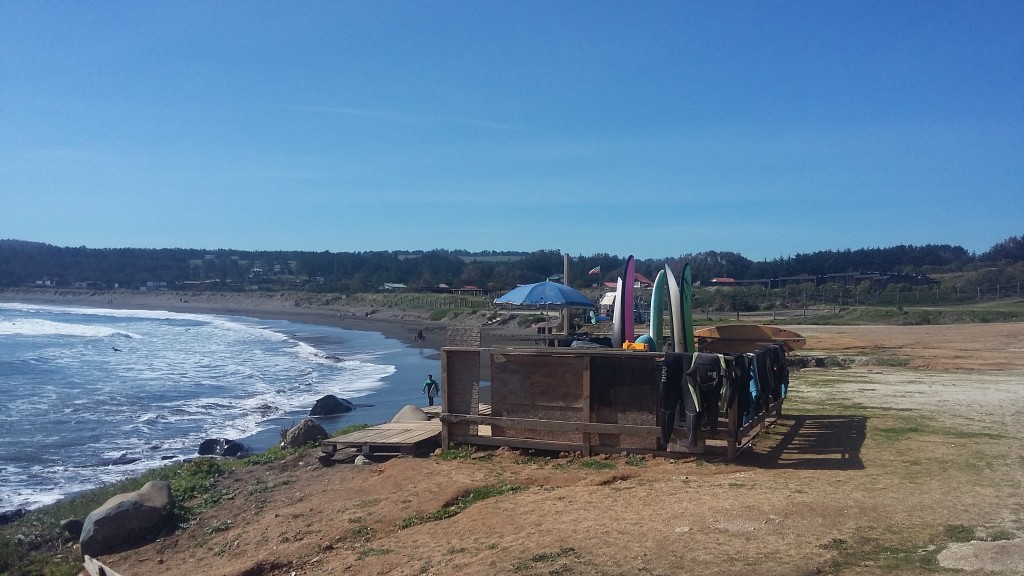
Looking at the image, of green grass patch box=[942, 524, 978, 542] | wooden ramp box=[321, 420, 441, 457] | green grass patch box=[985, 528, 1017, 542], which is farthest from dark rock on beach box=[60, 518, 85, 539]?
green grass patch box=[985, 528, 1017, 542]

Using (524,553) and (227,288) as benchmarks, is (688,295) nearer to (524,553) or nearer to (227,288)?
(524,553)

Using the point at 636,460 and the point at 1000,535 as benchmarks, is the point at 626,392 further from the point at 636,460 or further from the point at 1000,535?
the point at 1000,535

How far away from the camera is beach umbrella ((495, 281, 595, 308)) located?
569 inches

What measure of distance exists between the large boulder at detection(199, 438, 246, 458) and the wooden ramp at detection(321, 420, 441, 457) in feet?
18.9

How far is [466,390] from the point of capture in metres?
11.8

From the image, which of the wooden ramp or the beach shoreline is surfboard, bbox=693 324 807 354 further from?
the beach shoreline

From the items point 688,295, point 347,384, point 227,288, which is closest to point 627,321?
point 688,295

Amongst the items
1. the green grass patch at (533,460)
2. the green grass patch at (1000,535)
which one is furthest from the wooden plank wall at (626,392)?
the green grass patch at (1000,535)

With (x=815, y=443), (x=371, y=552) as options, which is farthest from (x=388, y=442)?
(x=815, y=443)

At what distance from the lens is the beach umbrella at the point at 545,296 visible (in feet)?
47.4

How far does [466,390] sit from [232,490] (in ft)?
13.4

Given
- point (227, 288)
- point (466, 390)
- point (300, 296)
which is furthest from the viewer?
point (227, 288)

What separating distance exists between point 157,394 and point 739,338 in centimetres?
2234

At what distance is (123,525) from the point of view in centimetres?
1025
